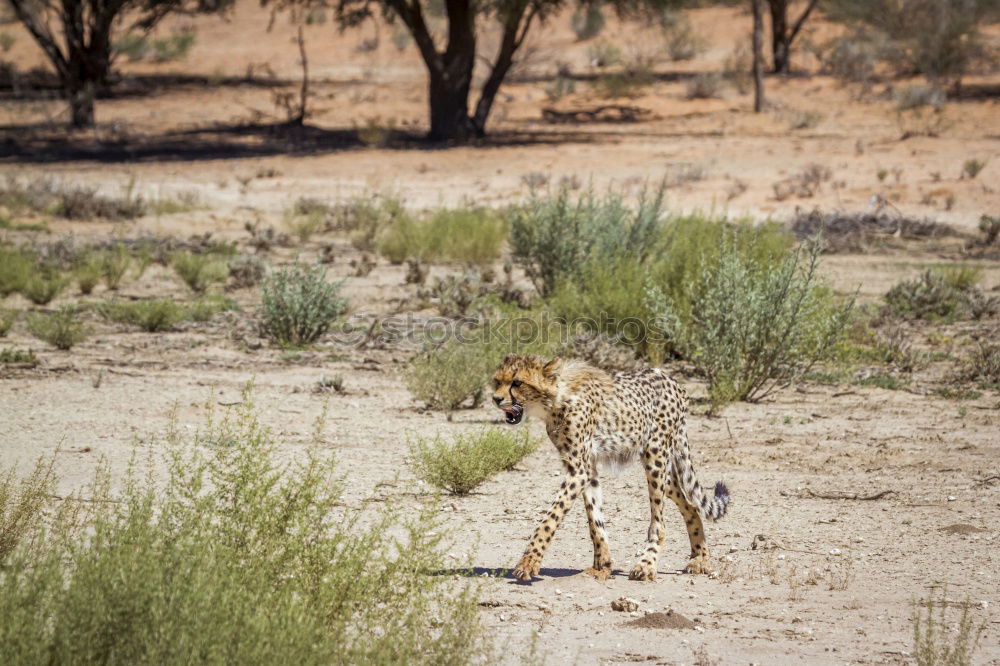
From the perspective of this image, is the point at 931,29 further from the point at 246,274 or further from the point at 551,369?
the point at 551,369

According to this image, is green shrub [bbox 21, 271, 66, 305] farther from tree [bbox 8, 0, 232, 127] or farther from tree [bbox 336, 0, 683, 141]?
tree [bbox 8, 0, 232, 127]

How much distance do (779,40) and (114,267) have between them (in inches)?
1127

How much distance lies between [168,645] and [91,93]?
30.6 metres

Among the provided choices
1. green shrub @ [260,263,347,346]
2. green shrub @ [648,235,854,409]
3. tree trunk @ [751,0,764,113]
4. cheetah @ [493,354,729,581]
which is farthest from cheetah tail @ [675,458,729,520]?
tree trunk @ [751,0,764,113]

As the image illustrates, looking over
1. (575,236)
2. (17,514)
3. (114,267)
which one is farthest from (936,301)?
(17,514)

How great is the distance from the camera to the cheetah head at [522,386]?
6180 millimetres

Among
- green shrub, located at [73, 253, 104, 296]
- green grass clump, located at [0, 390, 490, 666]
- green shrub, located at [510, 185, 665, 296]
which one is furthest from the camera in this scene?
green shrub, located at [73, 253, 104, 296]

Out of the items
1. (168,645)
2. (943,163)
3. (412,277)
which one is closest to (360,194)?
(412,277)

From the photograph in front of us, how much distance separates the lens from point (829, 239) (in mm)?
19062

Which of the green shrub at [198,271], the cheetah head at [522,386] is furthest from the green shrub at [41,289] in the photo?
the cheetah head at [522,386]

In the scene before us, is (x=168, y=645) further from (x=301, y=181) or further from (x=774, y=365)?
(x=301, y=181)

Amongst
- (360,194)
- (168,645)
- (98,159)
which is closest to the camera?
(168,645)

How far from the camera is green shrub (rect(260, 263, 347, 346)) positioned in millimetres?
12516

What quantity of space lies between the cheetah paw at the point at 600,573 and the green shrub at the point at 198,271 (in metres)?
10.0
